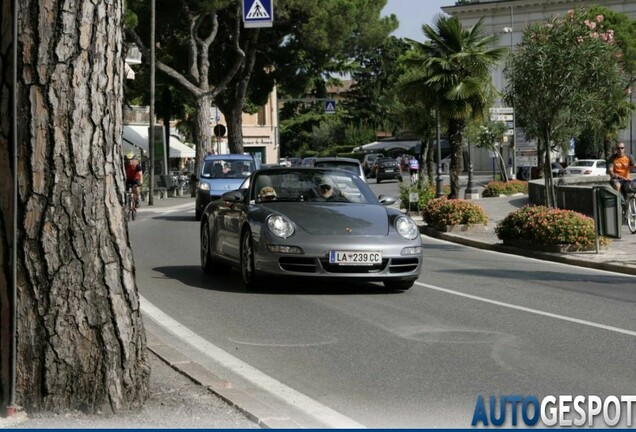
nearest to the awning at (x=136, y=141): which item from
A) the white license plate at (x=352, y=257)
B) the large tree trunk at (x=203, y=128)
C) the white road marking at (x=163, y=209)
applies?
the large tree trunk at (x=203, y=128)

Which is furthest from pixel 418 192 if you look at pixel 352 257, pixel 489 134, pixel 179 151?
pixel 179 151

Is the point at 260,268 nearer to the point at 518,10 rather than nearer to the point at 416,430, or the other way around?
the point at 416,430

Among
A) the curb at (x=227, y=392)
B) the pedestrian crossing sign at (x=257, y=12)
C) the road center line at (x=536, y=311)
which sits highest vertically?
the pedestrian crossing sign at (x=257, y=12)

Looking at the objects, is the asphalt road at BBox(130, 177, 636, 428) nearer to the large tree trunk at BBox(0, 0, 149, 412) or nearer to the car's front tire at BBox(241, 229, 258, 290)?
the car's front tire at BBox(241, 229, 258, 290)

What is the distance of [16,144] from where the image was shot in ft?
19.4

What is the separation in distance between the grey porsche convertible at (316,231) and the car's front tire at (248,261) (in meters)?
0.01

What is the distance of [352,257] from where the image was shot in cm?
1205

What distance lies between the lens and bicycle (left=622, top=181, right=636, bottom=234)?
2356 centimetres

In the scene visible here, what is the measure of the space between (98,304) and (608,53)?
54.4ft

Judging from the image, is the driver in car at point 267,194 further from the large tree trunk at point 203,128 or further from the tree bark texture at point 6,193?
the large tree trunk at point 203,128

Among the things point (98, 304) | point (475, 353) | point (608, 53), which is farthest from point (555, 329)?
point (608, 53)

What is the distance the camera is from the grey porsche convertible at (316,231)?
12117 millimetres

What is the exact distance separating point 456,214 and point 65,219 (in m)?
19.1

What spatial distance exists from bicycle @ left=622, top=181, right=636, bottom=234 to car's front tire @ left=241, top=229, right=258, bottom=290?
41.5 ft
